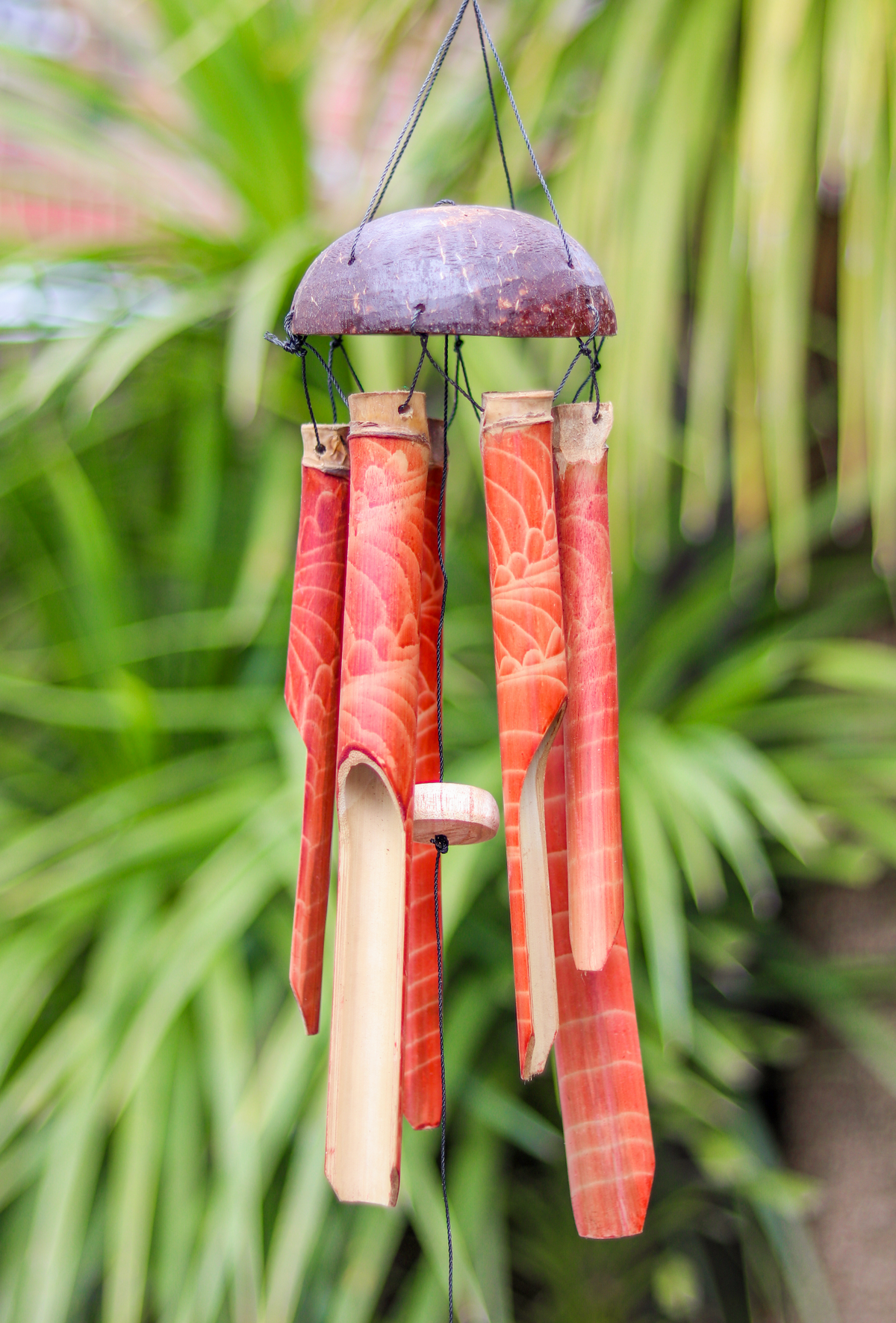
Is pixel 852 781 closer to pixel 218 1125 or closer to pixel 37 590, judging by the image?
pixel 218 1125

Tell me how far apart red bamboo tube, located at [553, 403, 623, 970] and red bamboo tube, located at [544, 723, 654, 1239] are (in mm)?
25

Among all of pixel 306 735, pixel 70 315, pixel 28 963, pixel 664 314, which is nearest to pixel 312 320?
pixel 306 735

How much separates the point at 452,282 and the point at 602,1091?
1.11 ft

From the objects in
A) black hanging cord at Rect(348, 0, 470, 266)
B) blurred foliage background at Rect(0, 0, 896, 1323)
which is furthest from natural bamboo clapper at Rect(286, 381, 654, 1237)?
blurred foliage background at Rect(0, 0, 896, 1323)

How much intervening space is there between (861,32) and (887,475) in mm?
357

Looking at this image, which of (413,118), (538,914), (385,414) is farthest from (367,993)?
(413,118)

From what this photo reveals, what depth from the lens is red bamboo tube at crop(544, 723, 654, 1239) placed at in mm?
441

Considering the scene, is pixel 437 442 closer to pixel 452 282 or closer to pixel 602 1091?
pixel 452 282

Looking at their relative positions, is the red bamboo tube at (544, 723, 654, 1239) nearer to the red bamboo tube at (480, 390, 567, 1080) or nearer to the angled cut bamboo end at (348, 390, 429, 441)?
the red bamboo tube at (480, 390, 567, 1080)

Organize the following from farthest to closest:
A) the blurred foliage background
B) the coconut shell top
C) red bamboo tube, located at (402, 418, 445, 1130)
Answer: the blurred foliage background → red bamboo tube, located at (402, 418, 445, 1130) → the coconut shell top

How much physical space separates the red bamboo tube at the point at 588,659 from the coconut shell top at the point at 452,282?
56 mm

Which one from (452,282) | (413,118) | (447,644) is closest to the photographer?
(452,282)

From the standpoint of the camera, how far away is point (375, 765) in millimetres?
406

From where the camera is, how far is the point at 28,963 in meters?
0.98
